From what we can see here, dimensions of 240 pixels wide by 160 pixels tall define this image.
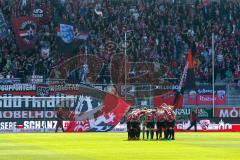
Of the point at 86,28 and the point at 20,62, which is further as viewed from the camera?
the point at 86,28

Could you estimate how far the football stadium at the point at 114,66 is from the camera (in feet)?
171

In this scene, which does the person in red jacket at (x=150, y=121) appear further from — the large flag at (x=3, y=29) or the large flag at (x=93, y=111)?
the large flag at (x=3, y=29)

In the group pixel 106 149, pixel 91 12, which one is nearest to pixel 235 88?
pixel 91 12

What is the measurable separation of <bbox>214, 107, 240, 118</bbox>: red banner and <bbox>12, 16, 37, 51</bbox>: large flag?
15.2m

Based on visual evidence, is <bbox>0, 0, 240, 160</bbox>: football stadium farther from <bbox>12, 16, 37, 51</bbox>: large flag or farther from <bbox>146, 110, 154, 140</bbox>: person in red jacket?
<bbox>146, 110, 154, 140</bbox>: person in red jacket

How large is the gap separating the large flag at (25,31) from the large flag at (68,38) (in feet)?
6.64

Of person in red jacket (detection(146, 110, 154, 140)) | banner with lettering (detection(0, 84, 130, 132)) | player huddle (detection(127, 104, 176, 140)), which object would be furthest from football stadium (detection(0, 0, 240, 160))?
player huddle (detection(127, 104, 176, 140))

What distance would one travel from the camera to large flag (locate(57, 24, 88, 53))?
59.9 meters

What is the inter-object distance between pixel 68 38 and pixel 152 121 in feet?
74.7

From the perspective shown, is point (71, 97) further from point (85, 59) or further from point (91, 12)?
point (91, 12)

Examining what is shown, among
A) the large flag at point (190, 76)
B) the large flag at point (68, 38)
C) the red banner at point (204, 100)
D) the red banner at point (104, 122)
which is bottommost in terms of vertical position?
the red banner at point (104, 122)

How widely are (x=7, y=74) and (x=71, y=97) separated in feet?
16.9

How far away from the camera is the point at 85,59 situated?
56562 mm

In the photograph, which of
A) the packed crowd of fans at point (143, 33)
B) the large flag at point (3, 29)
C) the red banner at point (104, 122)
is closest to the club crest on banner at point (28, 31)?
the packed crowd of fans at point (143, 33)
